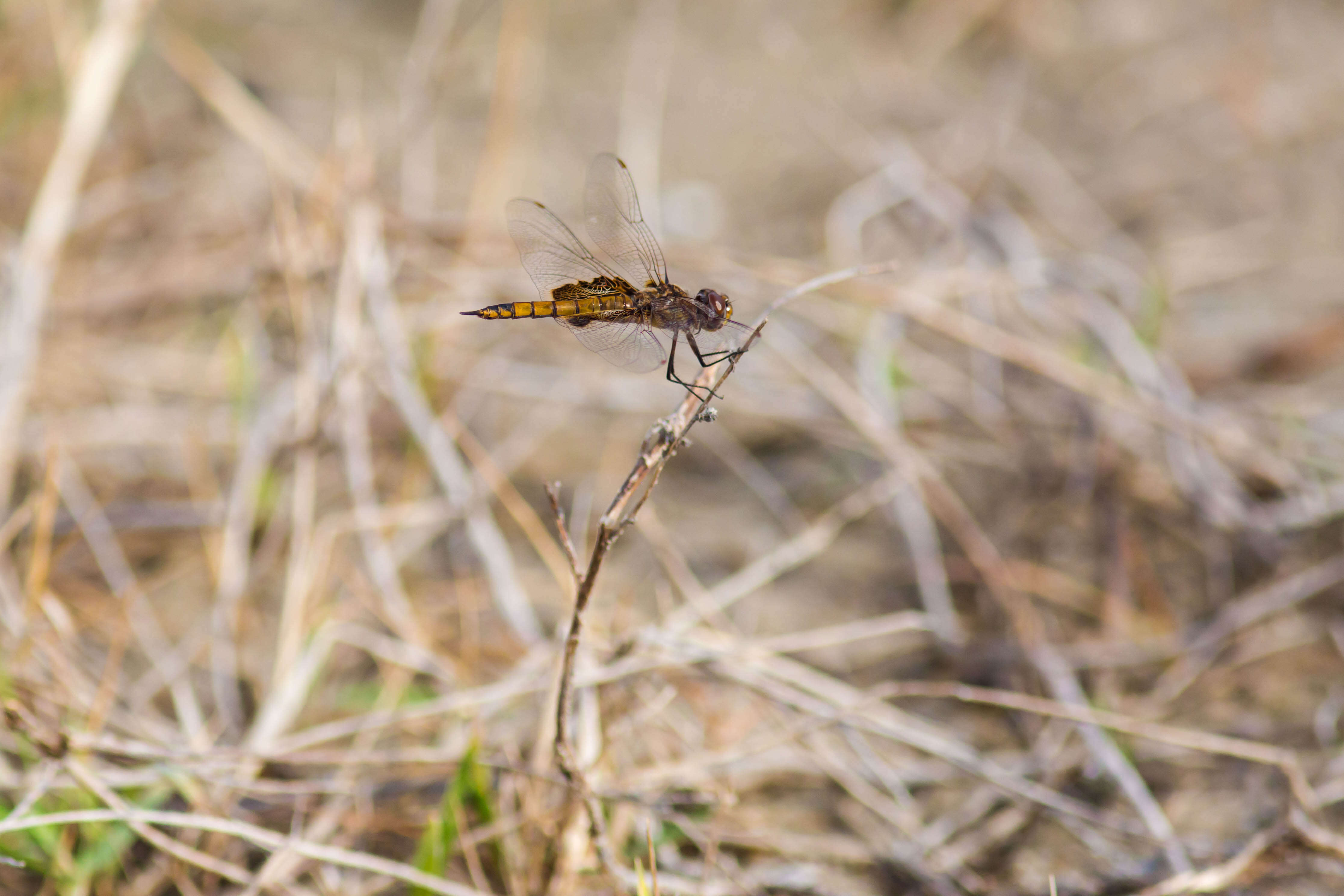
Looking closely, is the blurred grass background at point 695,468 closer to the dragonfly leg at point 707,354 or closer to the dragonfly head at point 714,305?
the dragonfly leg at point 707,354

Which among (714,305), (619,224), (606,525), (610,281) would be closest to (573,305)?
(610,281)

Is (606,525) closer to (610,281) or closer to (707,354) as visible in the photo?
(707,354)

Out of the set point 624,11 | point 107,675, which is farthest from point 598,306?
point 624,11

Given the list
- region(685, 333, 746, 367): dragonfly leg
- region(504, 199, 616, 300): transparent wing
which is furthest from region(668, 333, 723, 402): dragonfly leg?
region(504, 199, 616, 300): transparent wing

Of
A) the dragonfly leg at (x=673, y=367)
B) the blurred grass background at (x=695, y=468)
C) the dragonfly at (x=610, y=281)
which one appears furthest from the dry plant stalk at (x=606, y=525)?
the dragonfly at (x=610, y=281)

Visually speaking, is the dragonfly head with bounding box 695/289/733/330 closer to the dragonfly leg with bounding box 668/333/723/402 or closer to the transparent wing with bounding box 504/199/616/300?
the dragonfly leg with bounding box 668/333/723/402
